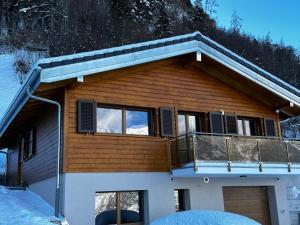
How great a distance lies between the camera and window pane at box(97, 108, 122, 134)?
12086 mm

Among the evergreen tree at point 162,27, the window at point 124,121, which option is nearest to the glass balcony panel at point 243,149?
the window at point 124,121

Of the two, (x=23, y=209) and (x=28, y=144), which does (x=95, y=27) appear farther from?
(x=23, y=209)

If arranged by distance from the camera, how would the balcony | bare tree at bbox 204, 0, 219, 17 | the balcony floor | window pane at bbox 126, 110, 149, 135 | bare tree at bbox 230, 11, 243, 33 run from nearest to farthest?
the balcony floor, the balcony, window pane at bbox 126, 110, 149, 135, bare tree at bbox 230, 11, 243, 33, bare tree at bbox 204, 0, 219, 17

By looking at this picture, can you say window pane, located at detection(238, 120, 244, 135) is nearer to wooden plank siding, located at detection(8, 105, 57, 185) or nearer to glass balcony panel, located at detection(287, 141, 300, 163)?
glass balcony panel, located at detection(287, 141, 300, 163)

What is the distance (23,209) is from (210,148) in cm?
562

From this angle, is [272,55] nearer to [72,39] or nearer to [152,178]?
[72,39]

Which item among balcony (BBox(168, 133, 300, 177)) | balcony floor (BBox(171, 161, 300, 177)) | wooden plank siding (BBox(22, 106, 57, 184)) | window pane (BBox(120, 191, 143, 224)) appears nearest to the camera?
balcony floor (BBox(171, 161, 300, 177))

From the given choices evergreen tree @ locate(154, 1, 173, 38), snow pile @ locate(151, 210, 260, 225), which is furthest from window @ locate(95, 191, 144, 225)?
evergreen tree @ locate(154, 1, 173, 38)

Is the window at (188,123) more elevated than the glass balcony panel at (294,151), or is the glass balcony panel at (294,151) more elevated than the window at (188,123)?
the window at (188,123)

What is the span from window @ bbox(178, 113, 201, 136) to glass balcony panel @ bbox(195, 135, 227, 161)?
1.73m

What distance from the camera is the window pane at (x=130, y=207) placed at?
38.9 ft

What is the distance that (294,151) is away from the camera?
13.5m

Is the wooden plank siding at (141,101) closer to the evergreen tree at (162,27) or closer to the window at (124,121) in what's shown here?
the window at (124,121)

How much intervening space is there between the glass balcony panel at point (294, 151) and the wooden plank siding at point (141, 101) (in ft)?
6.68
